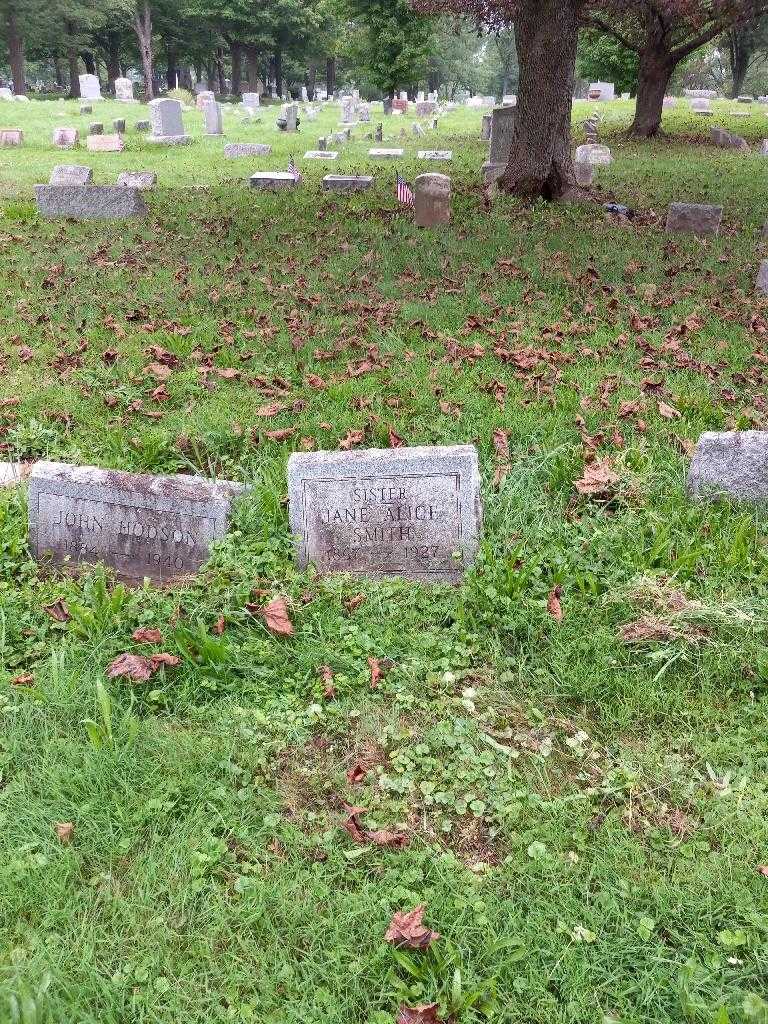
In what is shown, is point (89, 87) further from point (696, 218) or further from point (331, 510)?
point (331, 510)

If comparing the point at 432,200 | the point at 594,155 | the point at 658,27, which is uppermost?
the point at 658,27

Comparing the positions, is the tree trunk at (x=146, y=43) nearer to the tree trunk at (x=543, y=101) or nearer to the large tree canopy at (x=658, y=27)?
the large tree canopy at (x=658, y=27)

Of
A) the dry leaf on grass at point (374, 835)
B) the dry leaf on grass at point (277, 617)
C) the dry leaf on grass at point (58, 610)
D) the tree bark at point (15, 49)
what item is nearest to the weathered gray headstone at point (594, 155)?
the dry leaf on grass at point (277, 617)

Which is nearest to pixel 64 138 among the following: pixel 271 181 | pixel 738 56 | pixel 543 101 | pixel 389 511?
pixel 271 181

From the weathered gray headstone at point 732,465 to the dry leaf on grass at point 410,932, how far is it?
2.75 metres

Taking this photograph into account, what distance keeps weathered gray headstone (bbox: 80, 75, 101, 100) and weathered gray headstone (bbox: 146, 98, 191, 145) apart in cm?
1948

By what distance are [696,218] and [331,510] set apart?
8216 millimetres

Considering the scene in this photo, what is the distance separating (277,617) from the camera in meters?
3.46

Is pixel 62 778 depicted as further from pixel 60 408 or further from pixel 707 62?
pixel 707 62

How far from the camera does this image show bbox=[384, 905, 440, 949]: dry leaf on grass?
2217 mm

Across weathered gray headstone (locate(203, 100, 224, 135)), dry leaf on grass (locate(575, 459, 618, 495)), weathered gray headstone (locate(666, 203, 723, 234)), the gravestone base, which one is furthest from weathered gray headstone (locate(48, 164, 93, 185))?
dry leaf on grass (locate(575, 459, 618, 495))

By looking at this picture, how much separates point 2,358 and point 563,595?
4.86 metres

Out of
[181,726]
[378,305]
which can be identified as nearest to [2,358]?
[378,305]

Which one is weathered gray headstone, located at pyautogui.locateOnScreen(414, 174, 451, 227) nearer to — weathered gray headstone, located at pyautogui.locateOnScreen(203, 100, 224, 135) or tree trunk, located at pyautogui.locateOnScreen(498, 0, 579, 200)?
tree trunk, located at pyautogui.locateOnScreen(498, 0, 579, 200)
